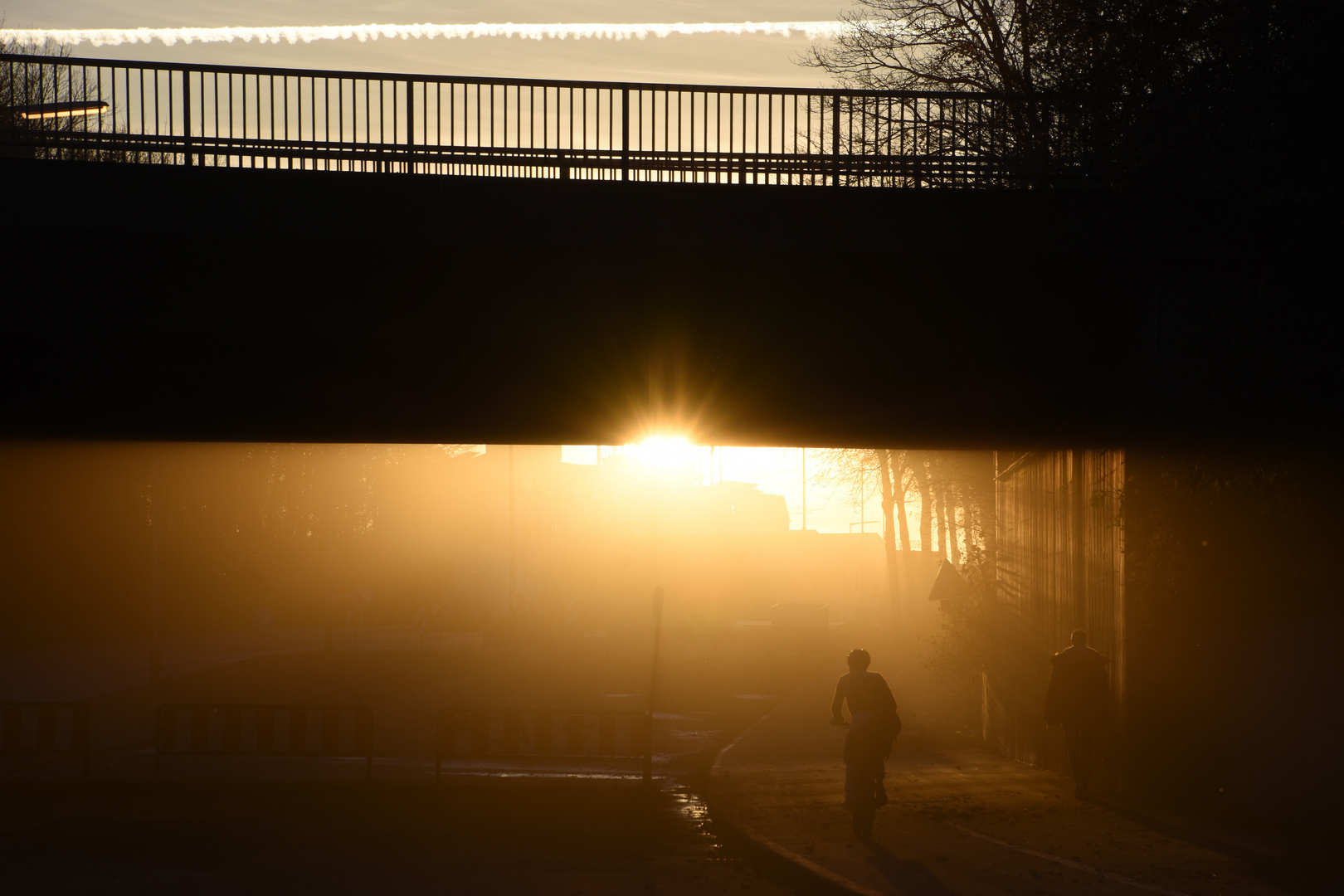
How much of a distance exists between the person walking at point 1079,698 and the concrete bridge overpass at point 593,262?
8.11 feet

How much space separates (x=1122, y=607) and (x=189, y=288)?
1011 cm

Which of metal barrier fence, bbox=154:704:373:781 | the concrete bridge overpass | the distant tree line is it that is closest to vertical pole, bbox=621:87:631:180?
the concrete bridge overpass

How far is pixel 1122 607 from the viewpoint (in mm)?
12992

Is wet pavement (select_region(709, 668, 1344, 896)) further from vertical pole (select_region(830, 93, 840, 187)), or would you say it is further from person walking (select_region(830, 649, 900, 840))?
vertical pole (select_region(830, 93, 840, 187))

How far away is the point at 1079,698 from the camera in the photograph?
44.8 ft

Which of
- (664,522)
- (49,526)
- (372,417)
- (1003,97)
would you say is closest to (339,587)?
(49,526)

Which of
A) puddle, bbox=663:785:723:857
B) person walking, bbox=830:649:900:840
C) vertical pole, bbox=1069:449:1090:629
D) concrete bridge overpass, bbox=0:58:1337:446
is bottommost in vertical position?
puddle, bbox=663:785:723:857

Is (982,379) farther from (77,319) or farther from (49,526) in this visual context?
(49,526)

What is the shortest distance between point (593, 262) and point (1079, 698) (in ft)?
22.4

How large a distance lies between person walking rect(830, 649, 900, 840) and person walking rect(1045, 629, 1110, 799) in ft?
7.61

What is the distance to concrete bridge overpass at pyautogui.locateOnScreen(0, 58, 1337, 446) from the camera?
13.6 m

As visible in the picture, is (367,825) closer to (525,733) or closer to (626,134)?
(525,733)

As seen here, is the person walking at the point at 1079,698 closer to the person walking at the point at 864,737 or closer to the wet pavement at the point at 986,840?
the wet pavement at the point at 986,840

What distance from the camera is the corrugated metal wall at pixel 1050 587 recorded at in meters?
13.5
